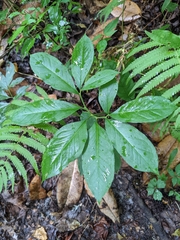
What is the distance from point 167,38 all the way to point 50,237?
1.75 m

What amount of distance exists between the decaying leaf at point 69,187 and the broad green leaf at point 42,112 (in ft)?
3.14

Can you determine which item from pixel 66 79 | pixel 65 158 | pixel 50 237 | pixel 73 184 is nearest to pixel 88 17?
pixel 66 79

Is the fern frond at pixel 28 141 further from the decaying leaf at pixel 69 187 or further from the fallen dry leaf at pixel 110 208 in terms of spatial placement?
the fallen dry leaf at pixel 110 208

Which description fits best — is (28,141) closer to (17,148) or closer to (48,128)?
(17,148)

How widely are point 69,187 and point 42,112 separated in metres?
1.02

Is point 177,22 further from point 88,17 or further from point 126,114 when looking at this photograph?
point 126,114

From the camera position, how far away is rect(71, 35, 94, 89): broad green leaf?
1526mm

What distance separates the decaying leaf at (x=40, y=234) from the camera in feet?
7.27

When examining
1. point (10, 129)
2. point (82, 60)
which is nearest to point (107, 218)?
Answer: point (10, 129)

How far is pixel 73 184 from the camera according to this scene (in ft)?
7.30

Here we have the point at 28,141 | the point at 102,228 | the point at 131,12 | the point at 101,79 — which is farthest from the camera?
the point at 131,12

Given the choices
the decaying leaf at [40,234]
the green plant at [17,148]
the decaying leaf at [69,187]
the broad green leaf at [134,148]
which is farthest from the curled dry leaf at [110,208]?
the broad green leaf at [134,148]

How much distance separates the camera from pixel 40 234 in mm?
2234

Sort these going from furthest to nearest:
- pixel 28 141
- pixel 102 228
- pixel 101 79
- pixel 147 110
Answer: pixel 102 228
pixel 28 141
pixel 101 79
pixel 147 110
